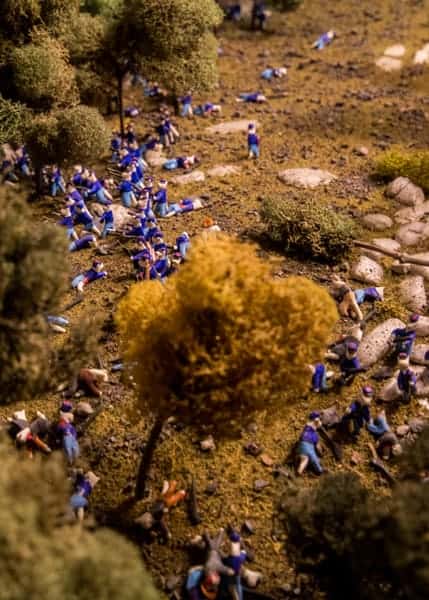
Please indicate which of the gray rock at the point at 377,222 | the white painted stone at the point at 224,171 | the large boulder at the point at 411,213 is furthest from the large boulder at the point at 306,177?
the large boulder at the point at 411,213

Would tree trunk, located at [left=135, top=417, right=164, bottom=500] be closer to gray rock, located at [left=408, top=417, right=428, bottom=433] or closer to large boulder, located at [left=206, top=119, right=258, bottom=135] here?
gray rock, located at [left=408, top=417, right=428, bottom=433]

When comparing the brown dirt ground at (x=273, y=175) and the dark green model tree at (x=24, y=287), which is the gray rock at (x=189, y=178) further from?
the dark green model tree at (x=24, y=287)

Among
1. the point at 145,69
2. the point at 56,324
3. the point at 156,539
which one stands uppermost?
the point at 145,69

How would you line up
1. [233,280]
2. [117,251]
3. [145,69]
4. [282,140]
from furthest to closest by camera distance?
[282,140] → [145,69] → [117,251] → [233,280]

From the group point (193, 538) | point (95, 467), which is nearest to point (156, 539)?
point (193, 538)

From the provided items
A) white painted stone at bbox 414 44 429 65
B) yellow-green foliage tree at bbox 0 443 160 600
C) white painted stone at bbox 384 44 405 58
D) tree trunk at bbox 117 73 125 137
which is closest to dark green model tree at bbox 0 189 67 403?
yellow-green foliage tree at bbox 0 443 160 600

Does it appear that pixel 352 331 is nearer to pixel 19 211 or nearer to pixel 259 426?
pixel 259 426
